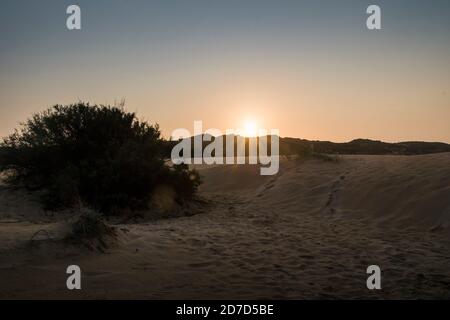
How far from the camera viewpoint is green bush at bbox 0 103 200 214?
1007 cm

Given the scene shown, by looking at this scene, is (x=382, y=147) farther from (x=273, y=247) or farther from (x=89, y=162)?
(x=273, y=247)

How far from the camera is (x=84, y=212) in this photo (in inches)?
240

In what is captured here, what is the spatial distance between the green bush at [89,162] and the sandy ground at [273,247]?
732 millimetres

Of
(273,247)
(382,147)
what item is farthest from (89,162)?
(382,147)

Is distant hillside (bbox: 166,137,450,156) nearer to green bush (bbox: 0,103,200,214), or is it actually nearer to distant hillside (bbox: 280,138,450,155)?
distant hillside (bbox: 280,138,450,155)

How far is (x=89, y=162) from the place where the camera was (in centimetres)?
1073

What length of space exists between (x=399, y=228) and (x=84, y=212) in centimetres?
599

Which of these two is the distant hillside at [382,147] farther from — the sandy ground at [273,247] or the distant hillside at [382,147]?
the sandy ground at [273,247]

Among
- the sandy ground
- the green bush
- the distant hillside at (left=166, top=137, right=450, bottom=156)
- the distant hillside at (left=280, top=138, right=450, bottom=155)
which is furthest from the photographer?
the distant hillside at (left=280, top=138, right=450, bottom=155)

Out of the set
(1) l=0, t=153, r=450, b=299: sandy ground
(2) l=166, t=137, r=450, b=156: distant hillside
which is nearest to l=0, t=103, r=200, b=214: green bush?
(1) l=0, t=153, r=450, b=299: sandy ground

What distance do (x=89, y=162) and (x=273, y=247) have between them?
587 centimetres

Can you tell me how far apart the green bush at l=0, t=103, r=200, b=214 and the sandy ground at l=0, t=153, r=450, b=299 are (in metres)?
0.73
